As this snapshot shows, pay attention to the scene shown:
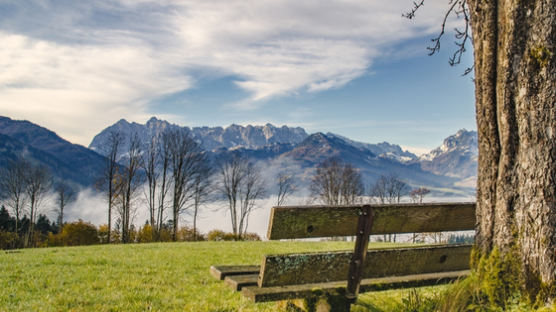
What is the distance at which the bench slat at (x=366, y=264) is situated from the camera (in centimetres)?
382

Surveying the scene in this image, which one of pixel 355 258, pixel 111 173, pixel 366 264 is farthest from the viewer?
pixel 111 173

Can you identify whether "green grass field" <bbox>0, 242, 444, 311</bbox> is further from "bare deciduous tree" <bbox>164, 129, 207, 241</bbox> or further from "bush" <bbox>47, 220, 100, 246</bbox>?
"bush" <bbox>47, 220, 100, 246</bbox>

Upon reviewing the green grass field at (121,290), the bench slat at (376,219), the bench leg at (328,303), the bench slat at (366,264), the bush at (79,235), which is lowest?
the bush at (79,235)

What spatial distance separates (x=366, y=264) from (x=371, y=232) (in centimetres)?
46

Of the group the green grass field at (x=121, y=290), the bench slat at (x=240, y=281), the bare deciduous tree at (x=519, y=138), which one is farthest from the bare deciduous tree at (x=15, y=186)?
the bare deciduous tree at (x=519, y=138)

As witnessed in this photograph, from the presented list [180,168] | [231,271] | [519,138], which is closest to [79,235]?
[180,168]

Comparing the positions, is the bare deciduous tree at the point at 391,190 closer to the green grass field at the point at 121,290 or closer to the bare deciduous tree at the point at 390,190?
the bare deciduous tree at the point at 390,190

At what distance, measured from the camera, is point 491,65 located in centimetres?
412

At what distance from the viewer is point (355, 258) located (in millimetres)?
4082

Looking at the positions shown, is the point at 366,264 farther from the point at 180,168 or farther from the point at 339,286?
the point at 180,168

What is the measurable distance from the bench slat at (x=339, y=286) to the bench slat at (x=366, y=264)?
6cm

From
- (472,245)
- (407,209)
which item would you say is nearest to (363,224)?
(407,209)

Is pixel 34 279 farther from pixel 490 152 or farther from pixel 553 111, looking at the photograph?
pixel 553 111

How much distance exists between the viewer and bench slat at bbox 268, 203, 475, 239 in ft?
11.8
